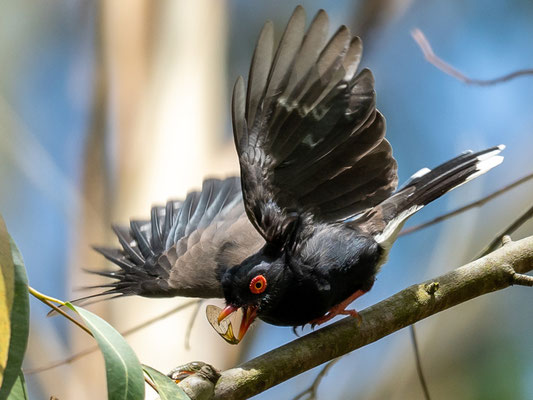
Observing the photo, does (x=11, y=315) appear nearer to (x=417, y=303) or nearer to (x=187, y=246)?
(x=417, y=303)

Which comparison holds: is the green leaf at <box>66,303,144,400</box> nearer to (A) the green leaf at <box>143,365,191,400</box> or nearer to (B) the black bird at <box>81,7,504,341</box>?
(A) the green leaf at <box>143,365,191,400</box>

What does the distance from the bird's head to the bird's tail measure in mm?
495

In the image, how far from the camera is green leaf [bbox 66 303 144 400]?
3.80 ft

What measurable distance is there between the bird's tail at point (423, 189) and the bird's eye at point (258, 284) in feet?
1.91

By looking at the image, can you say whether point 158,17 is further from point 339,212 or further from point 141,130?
point 339,212

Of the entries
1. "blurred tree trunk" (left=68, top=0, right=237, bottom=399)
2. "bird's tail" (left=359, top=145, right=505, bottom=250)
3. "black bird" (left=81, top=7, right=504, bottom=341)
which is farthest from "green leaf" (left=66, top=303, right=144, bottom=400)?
"blurred tree trunk" (left=68, top=0, right=237, bottom=399)

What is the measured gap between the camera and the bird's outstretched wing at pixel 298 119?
7.29 ft

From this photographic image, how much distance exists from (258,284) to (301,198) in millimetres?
362

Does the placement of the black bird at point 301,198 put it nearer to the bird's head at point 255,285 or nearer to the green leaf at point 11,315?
the bird's head at point 255,285

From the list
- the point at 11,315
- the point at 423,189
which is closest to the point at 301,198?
the point at 423,189

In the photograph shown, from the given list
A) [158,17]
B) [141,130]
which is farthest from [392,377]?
[158,17]

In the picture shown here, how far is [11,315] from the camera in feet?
3.59

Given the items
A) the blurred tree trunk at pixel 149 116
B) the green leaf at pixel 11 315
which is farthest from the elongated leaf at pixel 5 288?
the blurred tree trunk at pixel 149 116

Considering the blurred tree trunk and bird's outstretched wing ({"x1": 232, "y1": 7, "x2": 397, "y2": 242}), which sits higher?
the blurred tree trunk
